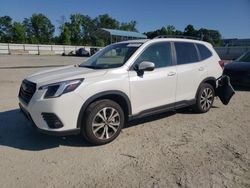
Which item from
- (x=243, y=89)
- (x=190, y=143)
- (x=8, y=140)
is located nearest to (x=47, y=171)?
(x=8, y=140)

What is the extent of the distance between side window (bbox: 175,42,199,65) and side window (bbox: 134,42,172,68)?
0.27 meters

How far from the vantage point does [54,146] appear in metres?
4.70

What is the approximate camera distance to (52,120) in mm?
4312

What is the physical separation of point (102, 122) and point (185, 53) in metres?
2.67

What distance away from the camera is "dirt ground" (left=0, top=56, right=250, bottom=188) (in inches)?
140

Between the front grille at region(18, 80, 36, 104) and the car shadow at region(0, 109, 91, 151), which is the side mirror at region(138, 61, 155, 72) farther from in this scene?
the front grille at region(18, 80, 36, 104)

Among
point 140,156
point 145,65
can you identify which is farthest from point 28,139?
point 145,65

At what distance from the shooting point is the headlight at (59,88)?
14.1 feet

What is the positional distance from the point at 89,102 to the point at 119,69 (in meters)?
0.85

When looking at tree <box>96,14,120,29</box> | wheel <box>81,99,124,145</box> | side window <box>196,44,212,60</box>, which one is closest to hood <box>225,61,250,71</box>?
side window <box>196,44,212,60</box>

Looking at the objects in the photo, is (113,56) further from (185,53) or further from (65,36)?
(65,36)

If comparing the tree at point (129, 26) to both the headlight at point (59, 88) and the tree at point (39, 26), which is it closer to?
the tree at point (39, 26)

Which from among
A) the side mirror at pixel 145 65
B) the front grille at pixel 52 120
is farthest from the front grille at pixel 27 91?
the side mirror at pixel 145 65

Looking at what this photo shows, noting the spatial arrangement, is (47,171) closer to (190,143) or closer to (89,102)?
(89,102)
